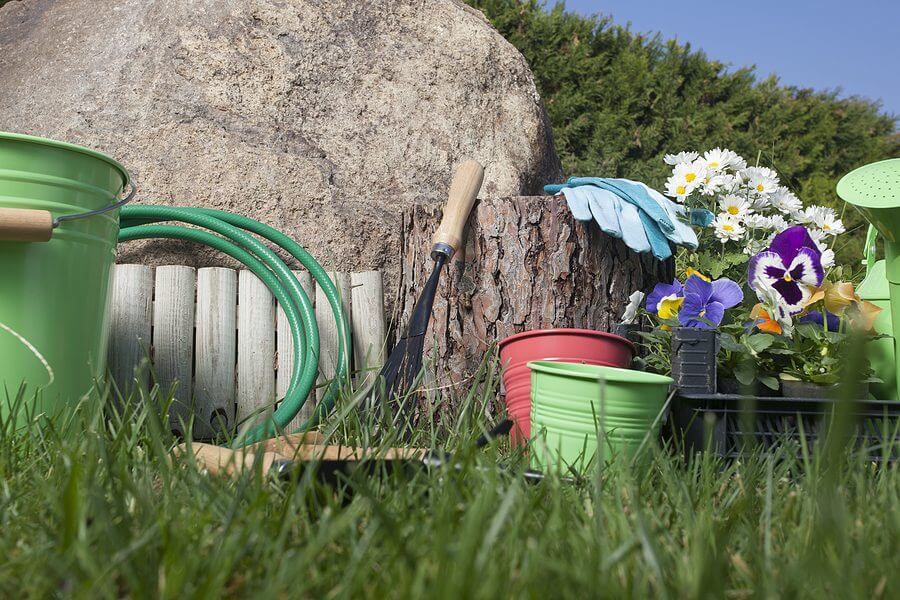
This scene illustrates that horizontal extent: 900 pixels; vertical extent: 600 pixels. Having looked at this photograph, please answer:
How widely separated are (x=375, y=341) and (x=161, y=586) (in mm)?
2169

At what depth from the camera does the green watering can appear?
198cm

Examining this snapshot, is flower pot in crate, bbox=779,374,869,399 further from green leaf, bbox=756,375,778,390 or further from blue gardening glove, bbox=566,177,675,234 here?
blue gardening glove, bbox=566,177,675,234

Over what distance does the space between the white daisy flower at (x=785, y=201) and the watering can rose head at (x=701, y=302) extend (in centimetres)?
74

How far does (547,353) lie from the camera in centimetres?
219

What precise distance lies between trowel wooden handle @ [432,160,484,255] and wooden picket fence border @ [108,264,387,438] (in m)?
0.42

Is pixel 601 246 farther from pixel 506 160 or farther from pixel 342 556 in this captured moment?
pixel 342 556

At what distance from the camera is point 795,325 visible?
2258 millimetres

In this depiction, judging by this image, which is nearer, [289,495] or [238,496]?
[238,496]

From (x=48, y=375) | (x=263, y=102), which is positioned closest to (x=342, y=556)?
(x=48, y=375)

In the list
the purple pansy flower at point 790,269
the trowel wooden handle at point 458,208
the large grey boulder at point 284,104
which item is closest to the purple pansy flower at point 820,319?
the purple pansy flower at point 790,269

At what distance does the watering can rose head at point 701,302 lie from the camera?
2266 mm

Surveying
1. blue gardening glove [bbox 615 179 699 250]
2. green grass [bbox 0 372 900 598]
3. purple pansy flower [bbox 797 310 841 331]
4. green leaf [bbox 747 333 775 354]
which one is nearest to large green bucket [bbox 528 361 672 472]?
green leaf [bbox 747 333 775 354]

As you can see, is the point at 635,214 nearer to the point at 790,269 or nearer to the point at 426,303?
the point at 790,269

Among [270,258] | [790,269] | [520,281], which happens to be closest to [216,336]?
[270,258]
